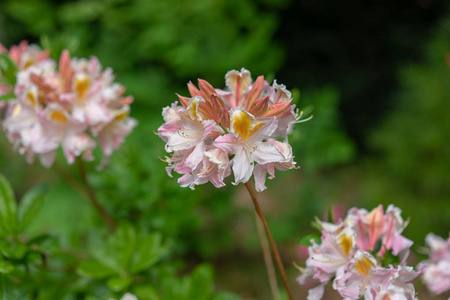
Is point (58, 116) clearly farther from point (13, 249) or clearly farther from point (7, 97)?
point (13, 249)

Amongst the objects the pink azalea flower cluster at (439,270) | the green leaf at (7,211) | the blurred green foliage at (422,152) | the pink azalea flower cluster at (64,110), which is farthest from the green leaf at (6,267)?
the blurred green foliage at (422,152)

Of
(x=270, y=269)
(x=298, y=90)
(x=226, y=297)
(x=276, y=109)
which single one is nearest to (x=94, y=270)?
(x=226, y=297)

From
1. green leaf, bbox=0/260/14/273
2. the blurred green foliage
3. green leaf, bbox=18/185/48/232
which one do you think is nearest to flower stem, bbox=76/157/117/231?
green leaf, bbox=18/185/48/232

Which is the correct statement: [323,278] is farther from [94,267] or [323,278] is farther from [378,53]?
[378,53]

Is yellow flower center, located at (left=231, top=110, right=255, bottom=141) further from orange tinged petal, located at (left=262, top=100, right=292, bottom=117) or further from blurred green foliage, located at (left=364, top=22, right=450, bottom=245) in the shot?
blurred green foliage, located at (left=364, top=22, right=450, bottom=245)

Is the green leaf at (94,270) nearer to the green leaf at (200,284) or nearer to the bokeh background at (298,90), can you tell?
the green leaf at (200,284)

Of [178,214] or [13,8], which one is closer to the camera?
Result: [178,214]

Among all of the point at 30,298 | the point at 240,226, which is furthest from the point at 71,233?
the point at 240,226
